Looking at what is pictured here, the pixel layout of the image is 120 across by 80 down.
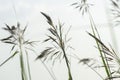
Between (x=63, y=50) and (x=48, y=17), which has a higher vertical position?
(x=48, y=17)

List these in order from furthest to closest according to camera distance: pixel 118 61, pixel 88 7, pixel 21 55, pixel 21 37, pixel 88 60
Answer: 1. pixel 88 7
2. pixel 21 37
3. pixel 21 55
4. pixel 88 60
5. pixel 118 61

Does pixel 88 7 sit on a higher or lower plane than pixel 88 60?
higher

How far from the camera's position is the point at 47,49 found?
2740mm

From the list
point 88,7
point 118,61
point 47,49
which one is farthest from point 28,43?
point 118,61

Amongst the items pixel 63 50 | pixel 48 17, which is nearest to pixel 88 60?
pixel 63 50

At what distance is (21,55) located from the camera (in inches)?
121

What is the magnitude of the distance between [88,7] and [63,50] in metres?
1.22

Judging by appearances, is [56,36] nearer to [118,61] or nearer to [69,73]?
[69,73]

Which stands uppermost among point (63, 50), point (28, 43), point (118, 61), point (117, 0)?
point (117, 0)

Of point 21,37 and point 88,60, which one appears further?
point 21,37

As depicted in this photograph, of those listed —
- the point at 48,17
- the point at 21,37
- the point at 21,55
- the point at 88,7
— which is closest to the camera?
the point at 48,17

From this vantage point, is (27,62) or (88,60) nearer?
(88,60)

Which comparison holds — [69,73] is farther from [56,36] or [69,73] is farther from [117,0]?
[117,0]

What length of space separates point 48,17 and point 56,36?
0.20m
